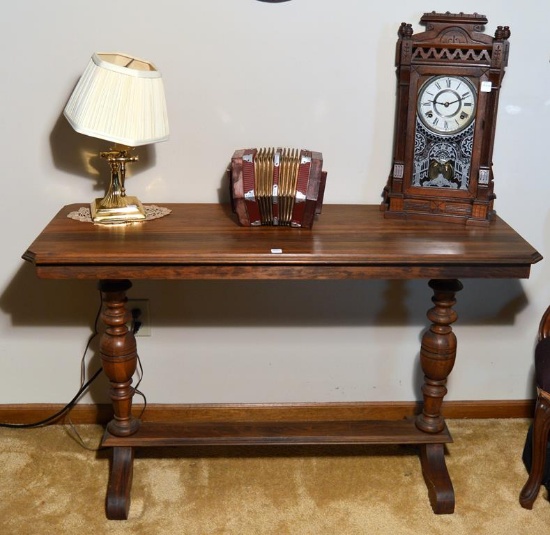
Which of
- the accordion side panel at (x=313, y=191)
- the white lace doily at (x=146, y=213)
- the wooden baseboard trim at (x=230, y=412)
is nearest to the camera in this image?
the accordion side panel at (x=313, y=191)

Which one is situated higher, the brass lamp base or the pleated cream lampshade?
the pleated cream lampshade

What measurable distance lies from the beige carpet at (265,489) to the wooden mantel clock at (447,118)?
0.76m

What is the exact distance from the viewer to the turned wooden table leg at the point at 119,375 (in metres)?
2.02

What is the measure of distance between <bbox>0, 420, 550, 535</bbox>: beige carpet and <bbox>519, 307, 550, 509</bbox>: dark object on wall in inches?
1.9

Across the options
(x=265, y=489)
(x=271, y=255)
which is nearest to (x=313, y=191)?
(x=271, y=255)

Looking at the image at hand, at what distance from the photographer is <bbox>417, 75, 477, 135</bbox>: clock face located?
2039 millimetres

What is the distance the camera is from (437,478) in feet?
7.11

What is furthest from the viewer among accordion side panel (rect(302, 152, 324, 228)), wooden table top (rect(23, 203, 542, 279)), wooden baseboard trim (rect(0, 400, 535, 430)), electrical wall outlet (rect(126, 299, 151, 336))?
wooden baseboard trim (rect(0, 400, 535, 430))

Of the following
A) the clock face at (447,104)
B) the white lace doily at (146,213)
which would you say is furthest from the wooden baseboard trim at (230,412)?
the clock face at (447,104)

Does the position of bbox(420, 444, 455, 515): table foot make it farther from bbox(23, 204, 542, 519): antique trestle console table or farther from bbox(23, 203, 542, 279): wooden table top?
bbox(23, 203, 542, 279): wooden table top

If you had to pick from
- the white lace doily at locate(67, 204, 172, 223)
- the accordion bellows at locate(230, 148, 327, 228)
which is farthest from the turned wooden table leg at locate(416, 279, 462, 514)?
the white lace doily at locate(67, 204, 172, 223)

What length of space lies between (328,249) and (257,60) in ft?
2.02

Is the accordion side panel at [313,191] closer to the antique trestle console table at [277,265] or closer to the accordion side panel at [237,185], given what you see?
the antique trestle console table at [277,265]

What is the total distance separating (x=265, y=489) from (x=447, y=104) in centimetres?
117
